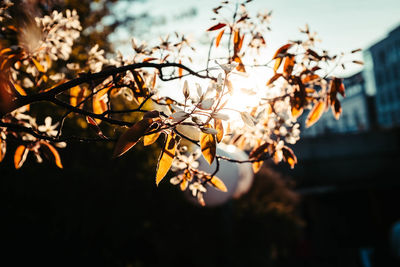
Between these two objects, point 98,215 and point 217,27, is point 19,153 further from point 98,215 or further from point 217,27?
point 98,215

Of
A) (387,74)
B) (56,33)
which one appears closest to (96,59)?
(56,33)

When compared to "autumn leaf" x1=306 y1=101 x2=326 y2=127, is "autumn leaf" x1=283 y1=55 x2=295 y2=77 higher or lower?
higher

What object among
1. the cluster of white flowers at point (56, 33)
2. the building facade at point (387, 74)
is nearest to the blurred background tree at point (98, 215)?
the cluster of white flowers at point (56, 33)

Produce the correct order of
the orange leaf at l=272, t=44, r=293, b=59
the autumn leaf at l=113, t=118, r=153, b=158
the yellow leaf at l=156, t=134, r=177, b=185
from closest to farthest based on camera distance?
1. the autumn leaf at l=113, t=118, r=153, b=158
2. the yellow leaf at l=156, t=134, r=177, b=185
3. the orange leaf at l=272, t=44, r=293, b=59

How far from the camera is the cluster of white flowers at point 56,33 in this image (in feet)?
4.72

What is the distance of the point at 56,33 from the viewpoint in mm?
1516

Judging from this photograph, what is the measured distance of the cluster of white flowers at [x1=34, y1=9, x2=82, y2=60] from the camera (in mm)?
1438

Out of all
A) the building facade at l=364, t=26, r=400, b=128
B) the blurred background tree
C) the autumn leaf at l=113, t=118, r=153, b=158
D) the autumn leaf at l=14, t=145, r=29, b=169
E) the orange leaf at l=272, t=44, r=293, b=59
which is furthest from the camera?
the building facade at l=364, t=26, r=400, b=128

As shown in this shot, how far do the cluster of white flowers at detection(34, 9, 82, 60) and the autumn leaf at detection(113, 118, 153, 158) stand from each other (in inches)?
34.9

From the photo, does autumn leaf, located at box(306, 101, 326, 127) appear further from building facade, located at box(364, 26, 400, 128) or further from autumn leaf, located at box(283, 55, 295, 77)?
building facade, located at box(364, 26, 400, 128)

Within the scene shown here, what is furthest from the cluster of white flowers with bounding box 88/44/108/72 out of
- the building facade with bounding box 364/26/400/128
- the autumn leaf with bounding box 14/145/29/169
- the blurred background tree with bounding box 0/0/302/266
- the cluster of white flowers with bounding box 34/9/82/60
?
the building facade with bounding box 364/26/400/128

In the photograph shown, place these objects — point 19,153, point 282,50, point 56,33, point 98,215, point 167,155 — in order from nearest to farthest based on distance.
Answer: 1. point 167,155
2. point 282,50
3. point 19,153
4. point 56,33
5. point 98,215

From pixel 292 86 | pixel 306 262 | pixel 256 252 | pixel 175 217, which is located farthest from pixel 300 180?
pixel 292 86

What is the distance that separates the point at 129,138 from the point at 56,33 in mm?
983
